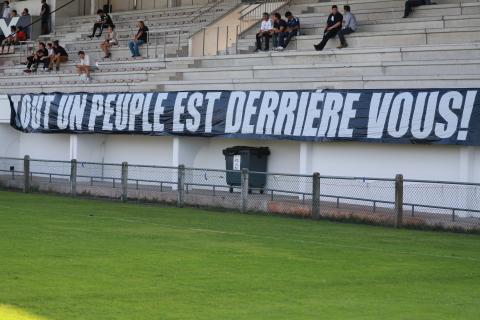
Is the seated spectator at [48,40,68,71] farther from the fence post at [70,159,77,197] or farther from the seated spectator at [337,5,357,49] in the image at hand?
the seated spectator at [337,5,357,49]

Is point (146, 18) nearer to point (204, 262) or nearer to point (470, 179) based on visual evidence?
point (470, 179)

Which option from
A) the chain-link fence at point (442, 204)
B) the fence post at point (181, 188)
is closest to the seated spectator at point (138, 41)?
the fence post at point (181, 188)

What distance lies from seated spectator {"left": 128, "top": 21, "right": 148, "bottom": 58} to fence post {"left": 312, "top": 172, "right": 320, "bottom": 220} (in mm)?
17135

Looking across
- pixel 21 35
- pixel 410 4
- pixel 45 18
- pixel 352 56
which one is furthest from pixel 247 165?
pixel 45 18

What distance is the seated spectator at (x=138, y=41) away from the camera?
134ft

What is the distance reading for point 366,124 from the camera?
27.5 metres

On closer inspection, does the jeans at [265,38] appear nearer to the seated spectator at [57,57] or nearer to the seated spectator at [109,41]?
the seated spectator at [109,41]

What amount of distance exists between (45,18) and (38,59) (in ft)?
19.7

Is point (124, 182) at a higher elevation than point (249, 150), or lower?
lower

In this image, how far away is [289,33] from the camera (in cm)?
3438

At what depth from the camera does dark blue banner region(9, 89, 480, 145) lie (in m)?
25.8

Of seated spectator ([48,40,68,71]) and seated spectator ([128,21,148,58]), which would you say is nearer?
seated spectator ([128,21,148,58])

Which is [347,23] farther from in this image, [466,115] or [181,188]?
[466,115]

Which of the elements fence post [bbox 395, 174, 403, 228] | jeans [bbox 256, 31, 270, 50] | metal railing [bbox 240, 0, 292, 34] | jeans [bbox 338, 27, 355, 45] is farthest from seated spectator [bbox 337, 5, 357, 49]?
fence post [bbox 395, 174, 403, 228]
